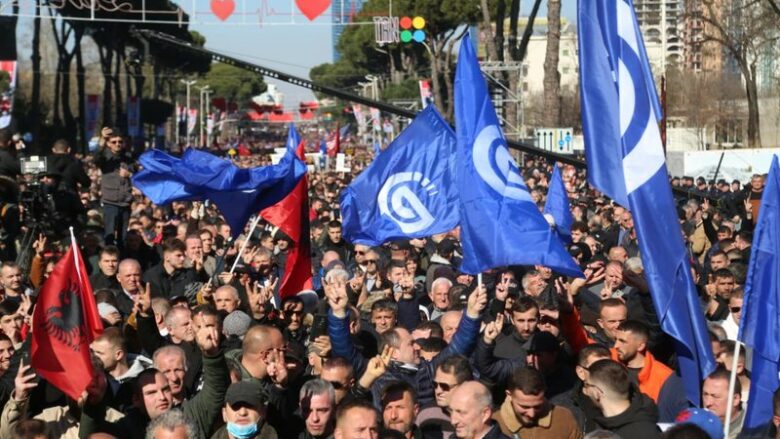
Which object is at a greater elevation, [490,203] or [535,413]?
[490,203]

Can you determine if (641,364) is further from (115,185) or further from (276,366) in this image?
(115,185)

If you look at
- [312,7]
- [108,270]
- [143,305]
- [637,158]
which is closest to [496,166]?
[637,158]

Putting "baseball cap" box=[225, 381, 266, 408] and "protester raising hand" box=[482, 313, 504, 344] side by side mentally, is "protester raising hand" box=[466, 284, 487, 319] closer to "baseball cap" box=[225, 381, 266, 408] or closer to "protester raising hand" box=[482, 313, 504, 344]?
"protester raising hand" box=[482, 313, 504, 344]

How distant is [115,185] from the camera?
15.2 metres

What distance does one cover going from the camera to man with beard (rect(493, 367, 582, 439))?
22.6ft

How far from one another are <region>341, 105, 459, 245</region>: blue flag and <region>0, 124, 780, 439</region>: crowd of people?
528 mm

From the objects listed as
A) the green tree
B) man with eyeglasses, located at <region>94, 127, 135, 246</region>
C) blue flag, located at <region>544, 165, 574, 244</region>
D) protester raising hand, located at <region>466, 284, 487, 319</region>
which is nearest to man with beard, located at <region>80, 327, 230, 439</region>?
protester raising hand, located at <region>466, 284, 487, 319</region>

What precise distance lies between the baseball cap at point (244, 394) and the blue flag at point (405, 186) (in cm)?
422

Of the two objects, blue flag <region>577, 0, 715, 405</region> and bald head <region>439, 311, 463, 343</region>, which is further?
bald head <region>439, 311, 463, 343</region>

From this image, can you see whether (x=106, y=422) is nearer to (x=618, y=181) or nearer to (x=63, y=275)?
(x=63, y=275)

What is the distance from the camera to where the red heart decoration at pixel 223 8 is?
29.8 m

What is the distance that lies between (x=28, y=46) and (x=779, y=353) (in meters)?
46.3

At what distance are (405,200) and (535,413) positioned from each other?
4.36 meters

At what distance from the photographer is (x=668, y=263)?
745cm
